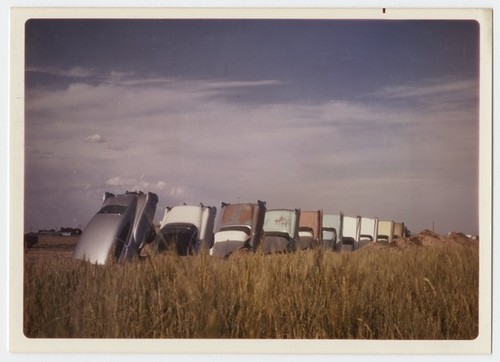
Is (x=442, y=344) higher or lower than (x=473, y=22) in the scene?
lower

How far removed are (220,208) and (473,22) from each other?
4.87ft

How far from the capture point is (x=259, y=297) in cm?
367

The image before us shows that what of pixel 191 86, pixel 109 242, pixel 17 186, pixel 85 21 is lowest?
pixel 109 242

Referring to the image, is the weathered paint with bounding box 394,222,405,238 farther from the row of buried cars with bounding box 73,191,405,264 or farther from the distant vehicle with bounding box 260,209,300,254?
the distant vehicle with bounding box 260,209,300,254

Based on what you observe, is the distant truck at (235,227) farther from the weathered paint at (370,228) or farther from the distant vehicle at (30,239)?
the distant vehicle at (30,239)

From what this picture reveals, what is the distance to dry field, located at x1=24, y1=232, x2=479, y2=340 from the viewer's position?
3.64 m

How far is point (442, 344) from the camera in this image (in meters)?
3.71

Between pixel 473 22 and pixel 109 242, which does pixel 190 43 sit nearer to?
pixel 109 242

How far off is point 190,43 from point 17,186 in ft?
3.46

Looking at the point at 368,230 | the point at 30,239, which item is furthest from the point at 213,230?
the point at 30,239

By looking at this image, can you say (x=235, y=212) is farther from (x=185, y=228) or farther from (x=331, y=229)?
(x=331, y=229)

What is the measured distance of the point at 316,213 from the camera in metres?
3.80

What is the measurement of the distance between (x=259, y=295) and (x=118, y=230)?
29.3 inches
